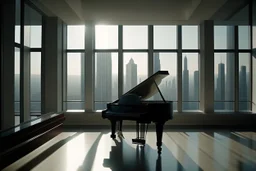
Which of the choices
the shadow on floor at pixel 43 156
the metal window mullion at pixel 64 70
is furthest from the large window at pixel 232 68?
the shadow on floor at pixel 43 156

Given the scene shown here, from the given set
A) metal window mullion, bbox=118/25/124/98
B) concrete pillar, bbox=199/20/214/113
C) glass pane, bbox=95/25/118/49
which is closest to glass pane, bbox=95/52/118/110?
metal window mullion, bbox=118/25/124/98

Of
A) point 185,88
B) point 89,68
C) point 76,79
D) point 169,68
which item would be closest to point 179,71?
point 169,68

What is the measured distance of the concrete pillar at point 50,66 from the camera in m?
8.13

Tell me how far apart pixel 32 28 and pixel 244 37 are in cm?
663

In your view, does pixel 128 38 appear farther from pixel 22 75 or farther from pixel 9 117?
pixel 9 117

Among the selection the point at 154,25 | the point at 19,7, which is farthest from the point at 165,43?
the point at 19,7

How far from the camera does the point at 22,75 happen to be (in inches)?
252

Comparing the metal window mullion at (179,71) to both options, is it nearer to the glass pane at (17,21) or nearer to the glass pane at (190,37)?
the glass pane at (190,37)

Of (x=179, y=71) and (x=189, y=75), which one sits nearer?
(x=179, y=71)

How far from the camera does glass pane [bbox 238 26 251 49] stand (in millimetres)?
8867

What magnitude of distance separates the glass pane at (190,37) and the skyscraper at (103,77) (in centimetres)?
258

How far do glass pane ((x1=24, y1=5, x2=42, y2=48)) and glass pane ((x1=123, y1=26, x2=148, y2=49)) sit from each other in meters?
2.77

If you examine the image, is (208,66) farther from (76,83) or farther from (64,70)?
(64,70)

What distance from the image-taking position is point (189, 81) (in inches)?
356
